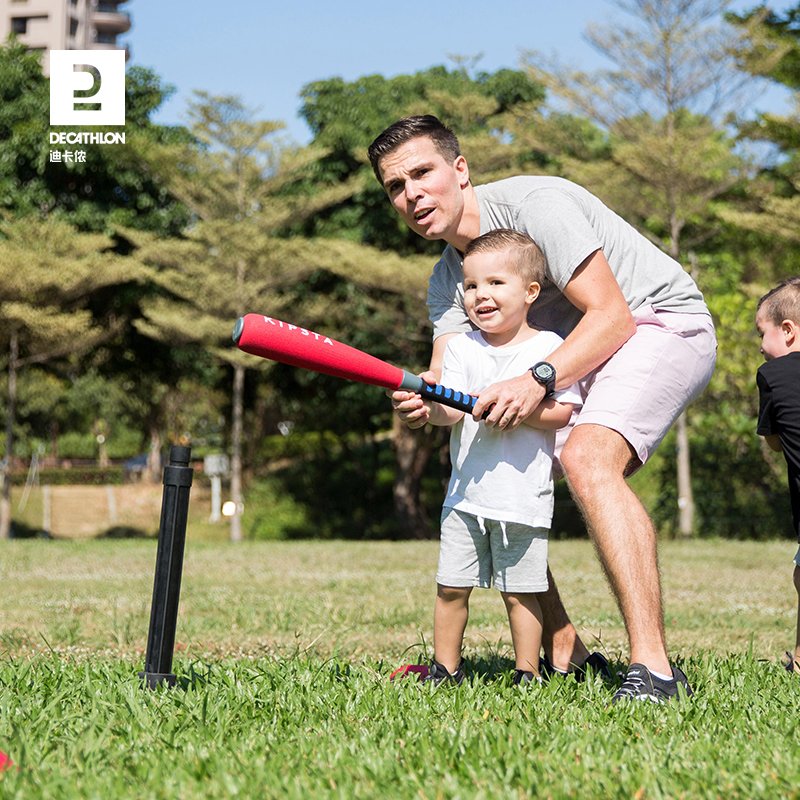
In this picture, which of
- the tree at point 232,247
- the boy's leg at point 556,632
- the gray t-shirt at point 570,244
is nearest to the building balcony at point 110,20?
the tree at point 232,247

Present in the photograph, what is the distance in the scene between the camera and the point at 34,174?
20.5 metres

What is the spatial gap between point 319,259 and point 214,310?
2.11 metres

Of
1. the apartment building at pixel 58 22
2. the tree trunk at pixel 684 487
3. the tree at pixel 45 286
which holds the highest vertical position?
the apartment building at pixel 58 22

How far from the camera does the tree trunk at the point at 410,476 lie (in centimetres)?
2181

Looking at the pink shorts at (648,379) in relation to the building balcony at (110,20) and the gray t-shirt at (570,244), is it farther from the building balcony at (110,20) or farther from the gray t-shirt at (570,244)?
the building balcony at (110,20)

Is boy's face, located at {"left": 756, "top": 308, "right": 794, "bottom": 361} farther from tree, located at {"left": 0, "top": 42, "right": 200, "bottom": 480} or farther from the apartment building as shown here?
the apartment building

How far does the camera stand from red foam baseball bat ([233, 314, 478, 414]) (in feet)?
9.30

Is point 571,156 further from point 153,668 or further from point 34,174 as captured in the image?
point 153,668

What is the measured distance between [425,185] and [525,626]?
1456mm

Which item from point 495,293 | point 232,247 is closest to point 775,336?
point 495,293

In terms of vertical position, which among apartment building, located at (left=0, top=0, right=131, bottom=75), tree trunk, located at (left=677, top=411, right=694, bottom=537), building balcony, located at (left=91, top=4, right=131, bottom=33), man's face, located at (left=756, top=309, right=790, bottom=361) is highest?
building balcony, located at (left=91, top=4, right=131, bottom=33)

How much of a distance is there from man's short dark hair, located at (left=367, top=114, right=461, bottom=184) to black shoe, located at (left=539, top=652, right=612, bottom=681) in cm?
172

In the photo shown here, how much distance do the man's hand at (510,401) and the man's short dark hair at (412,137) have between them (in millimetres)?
870

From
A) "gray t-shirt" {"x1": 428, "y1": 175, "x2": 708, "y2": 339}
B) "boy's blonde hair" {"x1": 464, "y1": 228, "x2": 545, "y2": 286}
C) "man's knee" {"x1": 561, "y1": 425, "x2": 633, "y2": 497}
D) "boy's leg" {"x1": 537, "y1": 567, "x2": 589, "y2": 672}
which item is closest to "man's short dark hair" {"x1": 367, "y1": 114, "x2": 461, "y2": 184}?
"gray t-shirt" {"x1": 428, "y1": 175, "x2": 708, "y2": 339}
